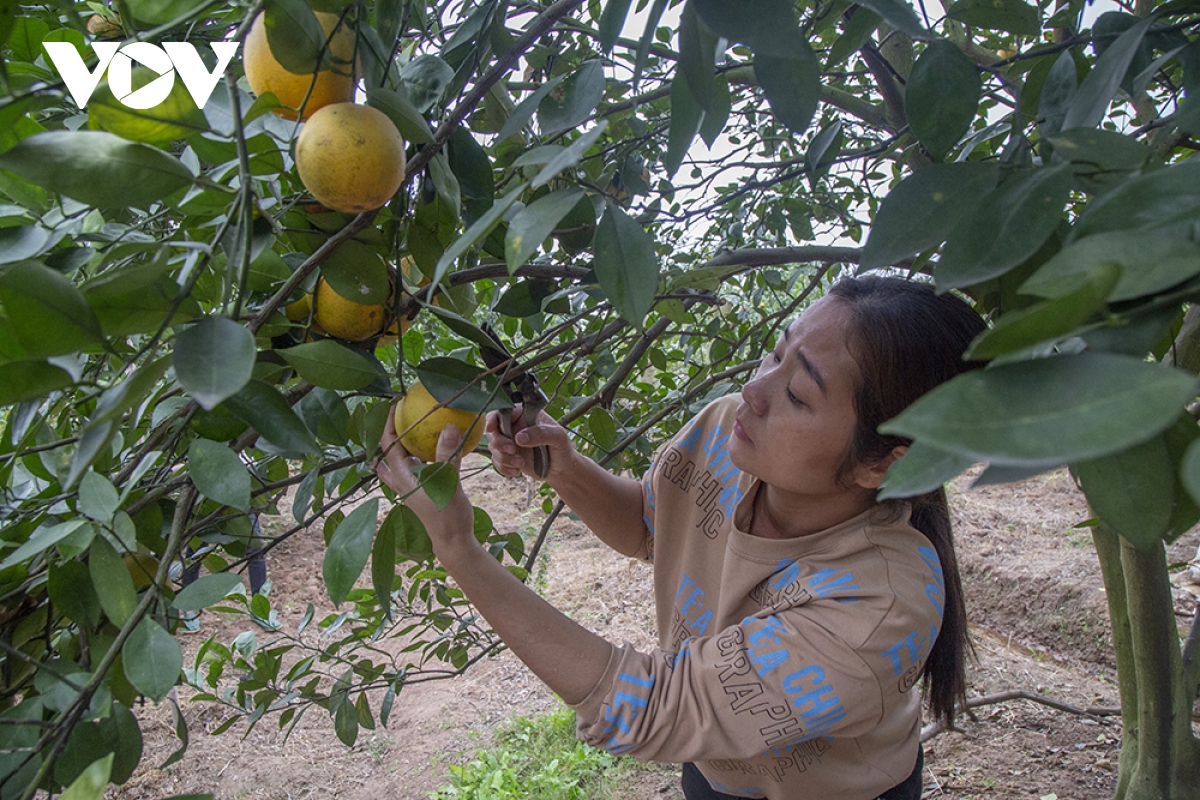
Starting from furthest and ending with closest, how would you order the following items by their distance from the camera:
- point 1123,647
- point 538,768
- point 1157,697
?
point 538,768 < point 1123,647 < point 1157,697

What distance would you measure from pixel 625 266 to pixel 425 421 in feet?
1.07

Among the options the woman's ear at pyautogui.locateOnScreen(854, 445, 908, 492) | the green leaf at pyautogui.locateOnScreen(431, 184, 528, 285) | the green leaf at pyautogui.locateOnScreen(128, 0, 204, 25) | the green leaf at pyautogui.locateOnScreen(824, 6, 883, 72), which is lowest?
the woman's ear at pyautogui.locateOnScreen(854, 445, 908, 492)

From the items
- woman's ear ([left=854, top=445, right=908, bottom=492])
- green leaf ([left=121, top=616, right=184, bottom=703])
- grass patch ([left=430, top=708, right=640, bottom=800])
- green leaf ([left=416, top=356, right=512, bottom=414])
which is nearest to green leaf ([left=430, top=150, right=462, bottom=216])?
green leaf ([left=416, top=356, right=512, bottom=414])

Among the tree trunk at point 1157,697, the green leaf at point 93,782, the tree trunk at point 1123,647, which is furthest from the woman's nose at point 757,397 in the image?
the tree trunk at point 1123,647

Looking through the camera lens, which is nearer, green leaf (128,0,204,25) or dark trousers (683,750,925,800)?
green leaf (128,0,204,25)

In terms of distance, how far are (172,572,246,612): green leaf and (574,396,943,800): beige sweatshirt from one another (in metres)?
0.47

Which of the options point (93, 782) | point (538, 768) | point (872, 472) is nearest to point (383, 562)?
point (93, 782)

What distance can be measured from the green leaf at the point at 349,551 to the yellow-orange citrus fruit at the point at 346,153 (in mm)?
204

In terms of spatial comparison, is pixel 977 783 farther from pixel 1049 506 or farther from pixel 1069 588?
pixel 1049 506

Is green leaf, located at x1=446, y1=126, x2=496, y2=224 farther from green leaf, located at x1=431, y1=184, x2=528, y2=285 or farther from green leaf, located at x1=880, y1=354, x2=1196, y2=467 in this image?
green leaf, located at x1=880, y1=354, x2=1196, y2=467

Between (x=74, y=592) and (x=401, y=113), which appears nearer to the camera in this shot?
(x=401, y=113)

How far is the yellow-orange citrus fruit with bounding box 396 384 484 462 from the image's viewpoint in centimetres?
72

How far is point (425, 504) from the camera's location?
0.89 metres

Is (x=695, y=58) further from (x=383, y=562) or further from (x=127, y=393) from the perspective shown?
(x=383, y=562)
